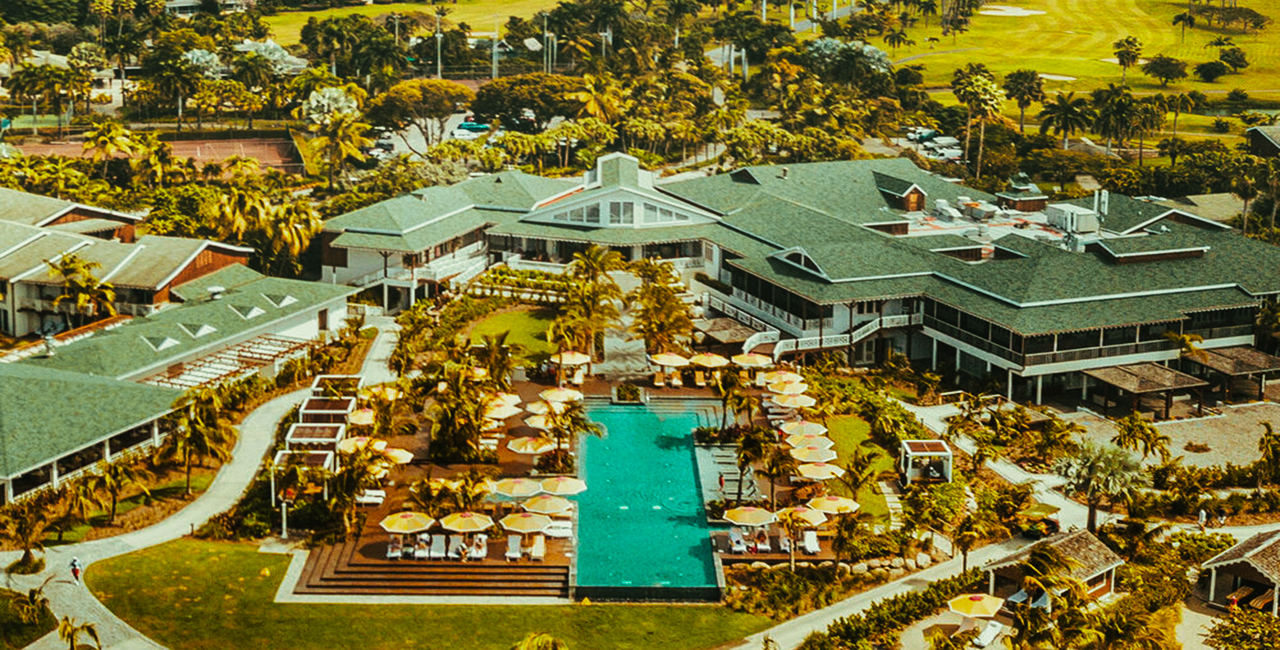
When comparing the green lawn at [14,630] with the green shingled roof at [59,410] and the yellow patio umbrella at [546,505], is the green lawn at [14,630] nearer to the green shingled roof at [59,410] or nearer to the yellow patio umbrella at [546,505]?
the green shingled roof at [59,410]

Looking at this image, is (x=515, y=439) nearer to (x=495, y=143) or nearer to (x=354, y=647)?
(x=354, y=647)

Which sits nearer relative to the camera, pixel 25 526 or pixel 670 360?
pixel 25 526

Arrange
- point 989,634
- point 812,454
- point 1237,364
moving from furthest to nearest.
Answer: point 1237,364
point 812,454
point 989,634

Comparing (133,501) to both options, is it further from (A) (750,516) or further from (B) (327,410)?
(A) (750,516)

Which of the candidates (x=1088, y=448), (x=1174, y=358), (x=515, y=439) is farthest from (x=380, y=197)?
(x=1088, y=448)

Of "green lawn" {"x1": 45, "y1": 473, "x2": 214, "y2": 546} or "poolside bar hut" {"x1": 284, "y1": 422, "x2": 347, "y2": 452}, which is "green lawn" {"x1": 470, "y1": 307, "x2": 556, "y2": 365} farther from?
"green lawn" {"x1": 45, "y1": 473, "x2": 214, "y2": 546}

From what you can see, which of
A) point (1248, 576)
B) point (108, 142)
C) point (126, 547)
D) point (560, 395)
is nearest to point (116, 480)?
point (126, 547)
